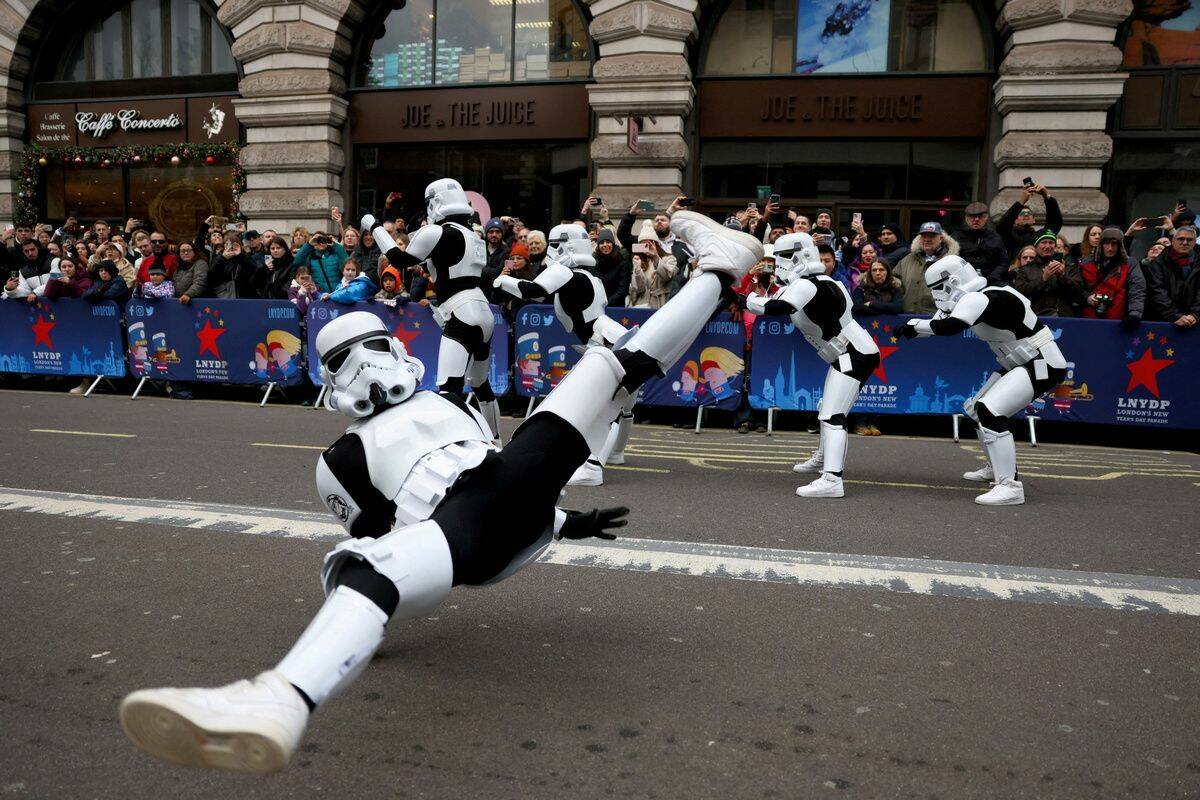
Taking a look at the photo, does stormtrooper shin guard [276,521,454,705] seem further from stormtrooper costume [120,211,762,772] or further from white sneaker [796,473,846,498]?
white sneaker [796,473,846,498]

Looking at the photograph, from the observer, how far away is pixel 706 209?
1611 centimetres

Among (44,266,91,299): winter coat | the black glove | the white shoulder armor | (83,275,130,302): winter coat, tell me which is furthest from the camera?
(44,266,91,299): winter coat

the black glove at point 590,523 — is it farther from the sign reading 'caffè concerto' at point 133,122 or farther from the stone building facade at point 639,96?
the sign reading 'caffè concerto' at point 133,122

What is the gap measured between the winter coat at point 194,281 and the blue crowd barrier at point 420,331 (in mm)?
1798

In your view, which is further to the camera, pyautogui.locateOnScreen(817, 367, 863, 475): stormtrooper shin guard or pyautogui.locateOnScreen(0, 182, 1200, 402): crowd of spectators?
pyautogui.locateOnScreen(0, 182, 1200, 402): crowd of spectators

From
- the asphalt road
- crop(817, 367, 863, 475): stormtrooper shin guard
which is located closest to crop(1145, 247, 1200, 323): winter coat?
the asphalt road

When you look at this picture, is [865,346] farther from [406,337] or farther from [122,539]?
[406,337]

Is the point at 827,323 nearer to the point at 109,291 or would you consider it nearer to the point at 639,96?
the point at 639,96

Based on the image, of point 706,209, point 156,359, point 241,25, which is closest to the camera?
point 156,359

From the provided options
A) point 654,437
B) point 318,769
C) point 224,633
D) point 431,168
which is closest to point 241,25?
point 431,168

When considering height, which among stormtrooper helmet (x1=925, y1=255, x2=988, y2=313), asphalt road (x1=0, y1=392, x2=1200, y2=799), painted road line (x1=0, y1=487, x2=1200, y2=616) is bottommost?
asphalt road (x1=0, y1=392, x2=1200, y2=799)

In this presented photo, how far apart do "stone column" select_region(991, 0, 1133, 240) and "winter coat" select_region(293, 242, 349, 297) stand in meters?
9.34

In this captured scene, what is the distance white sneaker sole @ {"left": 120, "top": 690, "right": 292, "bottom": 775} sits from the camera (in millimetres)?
2051

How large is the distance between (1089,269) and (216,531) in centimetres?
871
